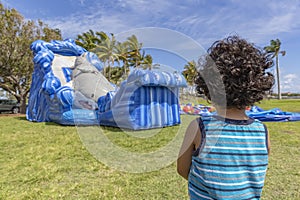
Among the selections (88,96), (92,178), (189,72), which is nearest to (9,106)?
(88,96)

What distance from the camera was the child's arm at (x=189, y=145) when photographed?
3.06 ft

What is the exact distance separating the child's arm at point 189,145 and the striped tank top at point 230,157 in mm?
24

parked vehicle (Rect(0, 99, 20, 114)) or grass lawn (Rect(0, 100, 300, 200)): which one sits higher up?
parked vehicle (Rect(0, 99, 20, 114))

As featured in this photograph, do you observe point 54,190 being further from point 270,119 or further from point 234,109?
point 270,119

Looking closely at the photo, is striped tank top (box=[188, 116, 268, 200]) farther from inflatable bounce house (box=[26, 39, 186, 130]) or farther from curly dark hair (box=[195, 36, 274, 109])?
inflatable bounce house (box=[26, 39, 186, 130])

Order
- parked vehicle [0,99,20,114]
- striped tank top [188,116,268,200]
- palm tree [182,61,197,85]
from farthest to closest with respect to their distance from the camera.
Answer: parked vehicle [0,99,20,114] < palm tree [182,61,197,85] < striped tank top [188,116,268,200]

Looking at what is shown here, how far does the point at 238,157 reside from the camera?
2.98 feet

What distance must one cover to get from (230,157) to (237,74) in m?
0.35

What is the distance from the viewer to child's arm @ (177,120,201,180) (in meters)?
0.93

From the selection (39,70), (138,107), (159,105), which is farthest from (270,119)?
(39,70)

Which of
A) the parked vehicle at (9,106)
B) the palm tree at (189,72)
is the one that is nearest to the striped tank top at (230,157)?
the palm tree at (189,72)

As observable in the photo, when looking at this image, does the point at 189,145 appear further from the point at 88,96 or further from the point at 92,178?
the point at 88,96

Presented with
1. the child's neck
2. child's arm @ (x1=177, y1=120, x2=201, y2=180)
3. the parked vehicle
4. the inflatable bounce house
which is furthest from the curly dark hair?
the parked vehicle

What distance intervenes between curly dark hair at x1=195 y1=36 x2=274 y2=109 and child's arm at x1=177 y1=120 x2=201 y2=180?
0.55 ft
